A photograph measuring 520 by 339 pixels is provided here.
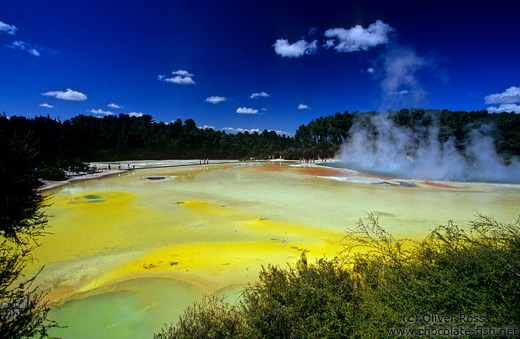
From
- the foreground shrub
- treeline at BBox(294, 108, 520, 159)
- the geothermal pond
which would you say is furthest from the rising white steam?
the foreground shrub

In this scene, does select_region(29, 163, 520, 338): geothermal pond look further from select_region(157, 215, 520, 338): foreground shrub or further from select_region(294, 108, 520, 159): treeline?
select_region(294, 108, 520, 159): treeline

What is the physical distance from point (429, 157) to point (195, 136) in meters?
56.8

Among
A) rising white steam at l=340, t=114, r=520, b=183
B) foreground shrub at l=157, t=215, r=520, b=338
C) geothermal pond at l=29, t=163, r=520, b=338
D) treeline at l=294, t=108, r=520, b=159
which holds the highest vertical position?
treeline at l=294, t=108, r=520, b=159

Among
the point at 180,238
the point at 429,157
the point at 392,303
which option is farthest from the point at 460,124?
the point at 392,303

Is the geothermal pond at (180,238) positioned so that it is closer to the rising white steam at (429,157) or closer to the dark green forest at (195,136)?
the rising white steam at (429,157)

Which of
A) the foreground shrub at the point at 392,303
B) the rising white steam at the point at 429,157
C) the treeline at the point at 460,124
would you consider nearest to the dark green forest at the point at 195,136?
the treeline at the point at 460,124

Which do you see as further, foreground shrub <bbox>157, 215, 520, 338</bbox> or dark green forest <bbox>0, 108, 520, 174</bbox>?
dark green forest <bbox>0, 108, 520, 174</bbox>

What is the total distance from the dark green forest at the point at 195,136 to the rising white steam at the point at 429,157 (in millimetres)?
1462

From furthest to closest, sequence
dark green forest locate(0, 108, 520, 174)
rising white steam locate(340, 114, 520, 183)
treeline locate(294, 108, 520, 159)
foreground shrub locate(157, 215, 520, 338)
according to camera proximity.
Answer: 1. dark green forest locate(0, 108, 520, 174)
2. treeline locate(294, 108, 520, 159)
3. rising white steam locate(340, 114, 520, 183)
4. foreground shrub locate(157, 215, 520, 338)

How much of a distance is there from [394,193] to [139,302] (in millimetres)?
17754

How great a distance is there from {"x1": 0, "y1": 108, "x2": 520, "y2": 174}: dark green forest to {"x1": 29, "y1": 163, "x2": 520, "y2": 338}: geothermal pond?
22.9m

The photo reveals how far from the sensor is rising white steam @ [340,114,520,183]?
28372mm

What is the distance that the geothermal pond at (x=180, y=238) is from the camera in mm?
5148

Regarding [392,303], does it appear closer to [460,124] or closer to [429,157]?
[429,157]
